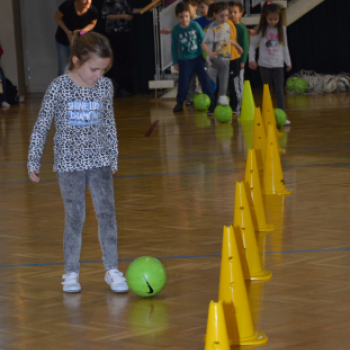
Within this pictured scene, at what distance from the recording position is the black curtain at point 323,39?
17.5 m

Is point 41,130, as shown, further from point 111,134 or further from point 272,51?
point 272,51

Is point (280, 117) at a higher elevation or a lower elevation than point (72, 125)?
lower

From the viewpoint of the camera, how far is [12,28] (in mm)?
16562

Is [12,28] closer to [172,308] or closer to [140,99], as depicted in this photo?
[140,99]

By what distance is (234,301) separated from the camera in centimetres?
292

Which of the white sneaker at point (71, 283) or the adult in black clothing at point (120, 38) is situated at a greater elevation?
the adult in black clothing at point (120, 38)

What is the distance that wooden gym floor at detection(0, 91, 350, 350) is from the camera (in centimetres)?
309

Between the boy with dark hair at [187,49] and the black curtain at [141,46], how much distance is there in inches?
201

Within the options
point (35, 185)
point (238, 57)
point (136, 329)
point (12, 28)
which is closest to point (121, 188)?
point (35, 185)

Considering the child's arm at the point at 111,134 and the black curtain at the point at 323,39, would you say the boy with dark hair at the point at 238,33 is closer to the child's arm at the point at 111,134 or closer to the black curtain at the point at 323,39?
the black curtain at the point at 323,39

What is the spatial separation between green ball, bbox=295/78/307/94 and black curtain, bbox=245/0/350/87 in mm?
2241

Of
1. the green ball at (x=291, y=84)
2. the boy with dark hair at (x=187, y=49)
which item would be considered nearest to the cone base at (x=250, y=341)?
the boy with dark hair at (x=187, y=49)

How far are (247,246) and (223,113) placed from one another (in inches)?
274

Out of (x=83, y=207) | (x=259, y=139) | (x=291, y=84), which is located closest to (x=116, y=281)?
(x=83, y=207)
